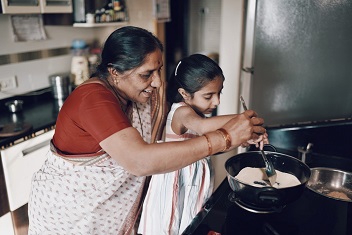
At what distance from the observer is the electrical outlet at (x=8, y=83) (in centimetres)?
210

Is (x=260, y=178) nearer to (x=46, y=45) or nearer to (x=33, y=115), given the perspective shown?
(x=33, y=115)

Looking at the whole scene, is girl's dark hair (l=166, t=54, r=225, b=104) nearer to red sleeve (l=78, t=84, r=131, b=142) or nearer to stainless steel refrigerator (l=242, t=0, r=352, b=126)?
red sleeve (l=78, t=84, r=131, b=142)

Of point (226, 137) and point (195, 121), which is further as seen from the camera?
point (195, 121)

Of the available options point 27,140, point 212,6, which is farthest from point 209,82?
point 212,6

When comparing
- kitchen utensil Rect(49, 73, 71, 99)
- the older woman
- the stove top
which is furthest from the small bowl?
the stove top

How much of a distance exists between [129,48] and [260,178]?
57 centimetres

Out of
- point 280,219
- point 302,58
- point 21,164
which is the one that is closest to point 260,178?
point 280,219

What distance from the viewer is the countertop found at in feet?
5.72

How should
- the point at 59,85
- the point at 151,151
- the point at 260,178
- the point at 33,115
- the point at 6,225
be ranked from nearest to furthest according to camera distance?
the point at 151,151
the point at 260,178
the point at 6,225
the point at 33,115
the point at 59,85

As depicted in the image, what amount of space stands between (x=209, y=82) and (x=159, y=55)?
0.86 feet

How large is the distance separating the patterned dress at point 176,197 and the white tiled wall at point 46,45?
4.75 ft

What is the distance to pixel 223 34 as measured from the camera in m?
2.30

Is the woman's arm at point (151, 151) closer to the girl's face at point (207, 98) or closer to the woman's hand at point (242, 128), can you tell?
the woman's hand at point (242, 128)

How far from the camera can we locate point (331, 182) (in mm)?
1171
